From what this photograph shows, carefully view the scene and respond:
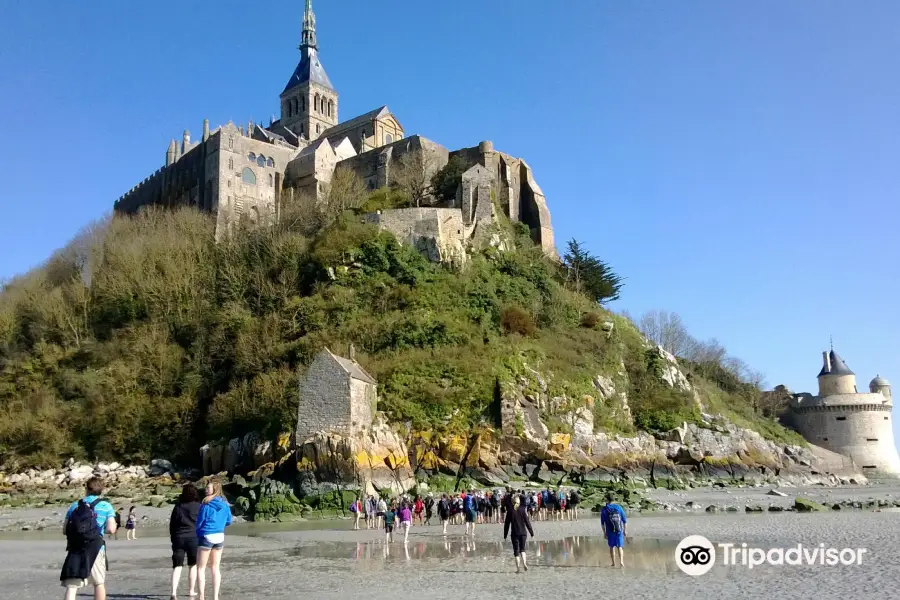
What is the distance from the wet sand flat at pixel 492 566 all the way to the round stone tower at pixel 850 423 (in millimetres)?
38680

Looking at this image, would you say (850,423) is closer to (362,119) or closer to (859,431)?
(859,431)

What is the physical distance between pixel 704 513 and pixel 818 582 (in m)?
14.0

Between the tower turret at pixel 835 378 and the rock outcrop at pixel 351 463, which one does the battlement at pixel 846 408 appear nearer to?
the tower turret at pixel 835 378

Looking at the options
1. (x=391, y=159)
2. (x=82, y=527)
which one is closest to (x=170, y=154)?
(x=391, y=159)

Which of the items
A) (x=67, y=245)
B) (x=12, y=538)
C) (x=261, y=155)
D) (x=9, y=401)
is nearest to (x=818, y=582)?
(x=12, y=538)

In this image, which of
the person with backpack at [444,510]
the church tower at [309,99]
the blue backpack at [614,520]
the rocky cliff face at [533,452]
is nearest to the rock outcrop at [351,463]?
the rocky cliff face at [533,452]

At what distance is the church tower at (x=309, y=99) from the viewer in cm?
8306

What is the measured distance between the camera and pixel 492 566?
1224 centimetres

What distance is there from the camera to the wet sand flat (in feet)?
31.6

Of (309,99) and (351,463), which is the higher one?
(309,99)

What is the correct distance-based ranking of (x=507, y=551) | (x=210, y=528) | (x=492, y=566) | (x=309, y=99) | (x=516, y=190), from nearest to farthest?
(x=210, y=528) < (x=492, y=566) < (x=507, y=551) < (x=516, y=190) < (x=309, y=99)

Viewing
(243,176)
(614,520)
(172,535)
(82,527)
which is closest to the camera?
(82,527)

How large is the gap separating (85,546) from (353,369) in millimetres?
23429

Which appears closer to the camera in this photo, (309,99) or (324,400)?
(324,400)
